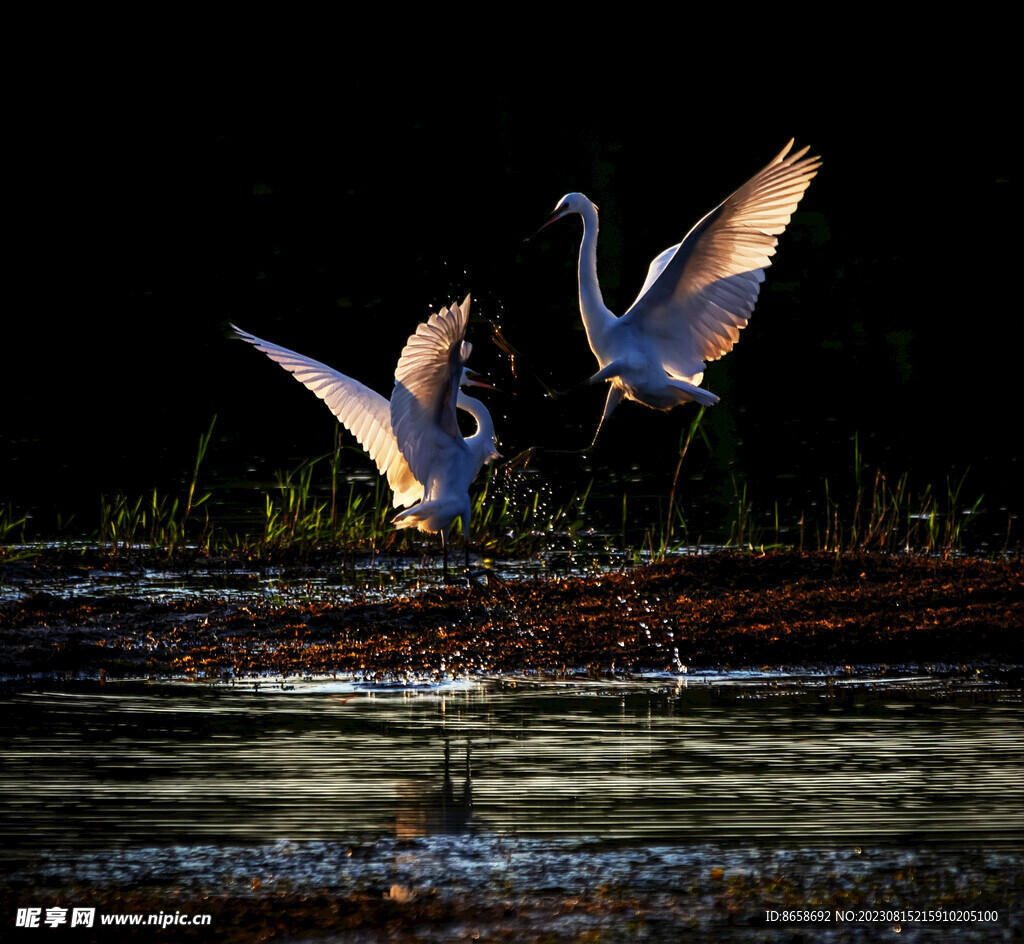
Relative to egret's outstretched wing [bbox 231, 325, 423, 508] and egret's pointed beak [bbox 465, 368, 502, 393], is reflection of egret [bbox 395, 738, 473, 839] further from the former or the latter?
egret's pointed beak [bbox 465, 368, 502, 393]

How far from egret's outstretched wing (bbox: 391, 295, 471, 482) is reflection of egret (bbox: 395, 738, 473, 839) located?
10.5 feet

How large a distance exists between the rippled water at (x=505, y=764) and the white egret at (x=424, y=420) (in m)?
2.06

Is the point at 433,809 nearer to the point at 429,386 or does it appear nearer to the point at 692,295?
the point at 429,386

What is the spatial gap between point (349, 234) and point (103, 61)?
885cm

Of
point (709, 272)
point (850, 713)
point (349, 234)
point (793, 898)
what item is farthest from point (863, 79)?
point (793, 898)

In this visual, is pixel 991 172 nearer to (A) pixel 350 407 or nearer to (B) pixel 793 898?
(A) pixel 350 407

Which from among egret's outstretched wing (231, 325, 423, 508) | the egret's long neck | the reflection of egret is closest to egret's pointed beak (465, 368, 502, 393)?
egret's outstretched wing (231, 325, 423, 508)

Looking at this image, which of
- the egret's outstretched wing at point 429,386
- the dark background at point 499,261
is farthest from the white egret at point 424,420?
the dark background at point 499,261

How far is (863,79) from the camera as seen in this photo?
31.6 m

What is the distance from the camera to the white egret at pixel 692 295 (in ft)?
30.3

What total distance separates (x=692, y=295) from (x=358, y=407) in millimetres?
2072

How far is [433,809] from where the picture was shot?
5.36 meters

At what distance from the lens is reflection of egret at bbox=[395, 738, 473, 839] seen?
16.9 feet

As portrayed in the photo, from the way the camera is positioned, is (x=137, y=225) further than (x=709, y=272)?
Yes
